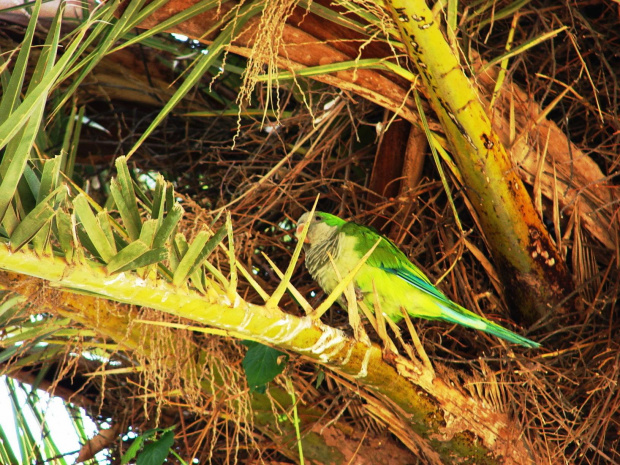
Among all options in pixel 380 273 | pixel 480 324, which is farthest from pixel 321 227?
pixel 480 324

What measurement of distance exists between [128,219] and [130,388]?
1.47 meters

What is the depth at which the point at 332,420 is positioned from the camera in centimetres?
193

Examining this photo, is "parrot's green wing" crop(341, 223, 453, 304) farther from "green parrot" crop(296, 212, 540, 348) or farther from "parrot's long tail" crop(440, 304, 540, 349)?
"parrot's long tail" crop(440, 304, 540, 349)

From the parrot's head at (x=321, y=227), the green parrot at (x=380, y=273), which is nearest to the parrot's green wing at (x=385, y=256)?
the green parrot at (x=380, y=273)

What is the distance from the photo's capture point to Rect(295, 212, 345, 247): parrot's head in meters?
2.21

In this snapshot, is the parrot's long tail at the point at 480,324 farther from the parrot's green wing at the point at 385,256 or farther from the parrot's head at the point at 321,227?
the parrot's head at the point at 321,227

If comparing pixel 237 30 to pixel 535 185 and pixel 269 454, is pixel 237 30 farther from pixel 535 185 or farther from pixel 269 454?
pixel 269 454

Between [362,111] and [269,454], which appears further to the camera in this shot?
[362,111]

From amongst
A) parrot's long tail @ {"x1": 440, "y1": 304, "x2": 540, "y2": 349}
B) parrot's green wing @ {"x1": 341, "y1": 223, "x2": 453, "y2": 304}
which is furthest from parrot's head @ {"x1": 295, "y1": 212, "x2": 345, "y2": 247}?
parrot's long tail @ {"x1": 440, "y1": 304, "x2": 540, "y2": 349}

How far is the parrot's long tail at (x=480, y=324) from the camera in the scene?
1.79 meters

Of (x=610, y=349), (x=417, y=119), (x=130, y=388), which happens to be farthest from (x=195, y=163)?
(x=610, y=349)

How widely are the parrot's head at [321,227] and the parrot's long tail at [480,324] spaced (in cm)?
51

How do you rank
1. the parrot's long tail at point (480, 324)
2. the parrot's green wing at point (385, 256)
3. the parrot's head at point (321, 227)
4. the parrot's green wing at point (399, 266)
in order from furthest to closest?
1. the parrot's head at point (321, 227)
2. the parrot's green wing at point (385, 256)
3. the parrot's green wing at point (399, 266)
4. the parrot's long tail at point (480, 324)

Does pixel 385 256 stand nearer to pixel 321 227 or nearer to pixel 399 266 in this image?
pixel 399 266
